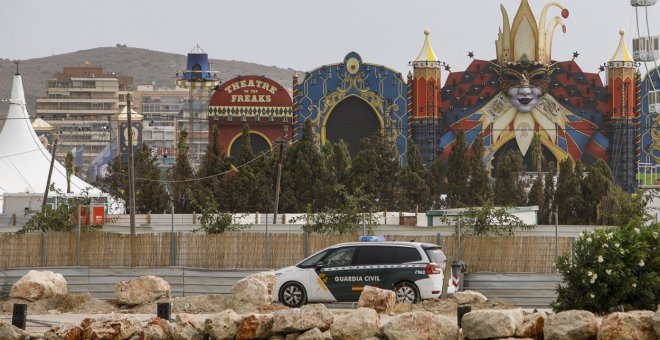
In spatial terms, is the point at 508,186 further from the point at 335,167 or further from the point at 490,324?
the point at 490,324

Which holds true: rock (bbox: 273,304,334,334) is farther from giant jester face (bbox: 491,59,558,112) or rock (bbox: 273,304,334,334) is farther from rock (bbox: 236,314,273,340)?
giant jester face (bbox: 491,59,558,112)

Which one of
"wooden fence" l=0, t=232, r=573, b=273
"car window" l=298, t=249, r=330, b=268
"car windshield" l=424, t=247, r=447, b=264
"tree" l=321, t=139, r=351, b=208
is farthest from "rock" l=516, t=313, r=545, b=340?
"tree" l=321, t=139, r=351, b=208

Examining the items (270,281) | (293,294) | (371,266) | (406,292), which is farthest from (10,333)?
(406,292)

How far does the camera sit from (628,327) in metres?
23.8

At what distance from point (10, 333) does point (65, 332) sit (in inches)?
43.4

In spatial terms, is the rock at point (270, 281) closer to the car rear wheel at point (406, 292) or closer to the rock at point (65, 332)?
the car rear wheel at point (406, 292)

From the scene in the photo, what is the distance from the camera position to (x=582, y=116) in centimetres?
8681

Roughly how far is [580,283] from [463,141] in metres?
52.1

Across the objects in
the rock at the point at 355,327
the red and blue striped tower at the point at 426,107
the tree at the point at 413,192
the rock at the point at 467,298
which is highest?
the red and blue striped tower at the point at 426,107

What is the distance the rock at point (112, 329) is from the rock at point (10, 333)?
4.08ft

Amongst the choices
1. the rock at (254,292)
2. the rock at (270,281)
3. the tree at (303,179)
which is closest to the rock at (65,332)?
the rock at (254,292)

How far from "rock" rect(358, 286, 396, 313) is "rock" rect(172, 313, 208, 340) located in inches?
146

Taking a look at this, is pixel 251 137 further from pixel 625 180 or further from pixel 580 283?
pixel 580 283

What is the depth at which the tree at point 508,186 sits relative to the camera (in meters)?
75.5
